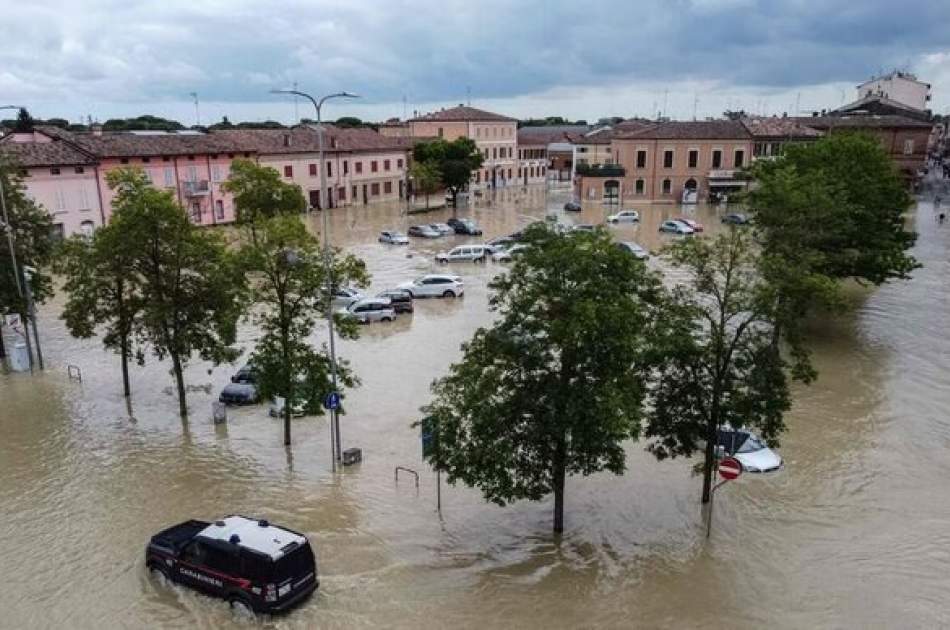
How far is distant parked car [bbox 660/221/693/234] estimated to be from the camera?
202ft

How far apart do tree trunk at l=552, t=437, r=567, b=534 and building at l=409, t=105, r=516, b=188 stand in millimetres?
78834

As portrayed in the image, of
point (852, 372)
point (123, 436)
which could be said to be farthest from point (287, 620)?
point (852, 372)

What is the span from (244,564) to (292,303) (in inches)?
341

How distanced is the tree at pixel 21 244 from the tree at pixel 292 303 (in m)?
14.2

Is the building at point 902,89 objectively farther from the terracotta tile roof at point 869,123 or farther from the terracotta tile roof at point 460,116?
the terracotta tile roof at point 460,116

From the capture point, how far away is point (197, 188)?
204ft

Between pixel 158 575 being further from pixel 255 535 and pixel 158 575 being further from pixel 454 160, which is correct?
pixel 454 160

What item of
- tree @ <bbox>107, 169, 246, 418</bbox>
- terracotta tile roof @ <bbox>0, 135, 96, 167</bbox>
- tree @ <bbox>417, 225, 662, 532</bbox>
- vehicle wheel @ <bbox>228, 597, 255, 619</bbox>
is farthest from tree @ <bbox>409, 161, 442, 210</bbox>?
vehicle wheel @ <bbox>228, 597, 255, 619</bbox>

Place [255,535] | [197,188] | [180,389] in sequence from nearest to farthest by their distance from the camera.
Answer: [255,535]
[180,389]
[197,188]

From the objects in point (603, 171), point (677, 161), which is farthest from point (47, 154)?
point (677, 161)

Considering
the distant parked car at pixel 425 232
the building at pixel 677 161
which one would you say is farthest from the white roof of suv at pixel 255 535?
the building at pixel 677 161

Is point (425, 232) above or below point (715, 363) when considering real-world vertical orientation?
below

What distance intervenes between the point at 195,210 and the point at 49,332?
29.9 meters

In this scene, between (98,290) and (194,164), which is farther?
(194,164)
